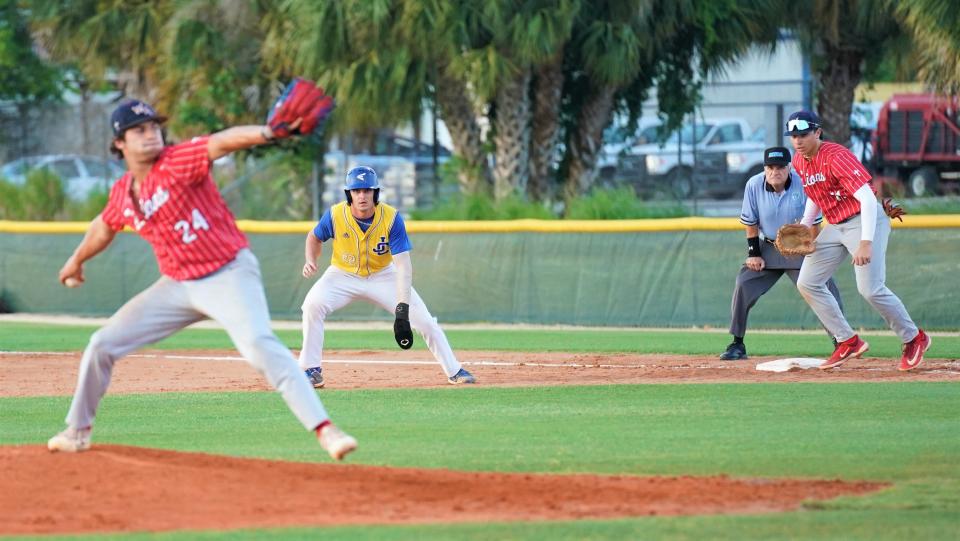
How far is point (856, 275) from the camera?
12.1 metres

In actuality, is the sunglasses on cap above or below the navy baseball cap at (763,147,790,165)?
above

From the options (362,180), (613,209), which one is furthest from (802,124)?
(613,209)

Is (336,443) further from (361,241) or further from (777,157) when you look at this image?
(777,157)

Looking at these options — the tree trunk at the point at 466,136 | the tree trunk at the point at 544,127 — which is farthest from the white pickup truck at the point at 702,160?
the tree trunk at the point at 466,136

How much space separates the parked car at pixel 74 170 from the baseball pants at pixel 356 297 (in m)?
15.6

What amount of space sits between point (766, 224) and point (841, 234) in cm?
160

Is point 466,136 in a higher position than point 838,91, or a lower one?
lower

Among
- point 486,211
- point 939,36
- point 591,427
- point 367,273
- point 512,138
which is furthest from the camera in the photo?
point 512,138

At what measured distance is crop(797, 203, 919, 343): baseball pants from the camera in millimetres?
11820

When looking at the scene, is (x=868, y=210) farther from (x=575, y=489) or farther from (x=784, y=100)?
(x=784, y=100)

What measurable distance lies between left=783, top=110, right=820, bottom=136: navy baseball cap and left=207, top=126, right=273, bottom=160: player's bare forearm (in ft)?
18.8

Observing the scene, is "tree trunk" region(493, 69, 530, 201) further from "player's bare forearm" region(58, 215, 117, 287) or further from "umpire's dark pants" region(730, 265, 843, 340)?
"player's bare forearm" region(58, 215, 117, 287)

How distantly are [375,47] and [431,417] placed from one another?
501 inches

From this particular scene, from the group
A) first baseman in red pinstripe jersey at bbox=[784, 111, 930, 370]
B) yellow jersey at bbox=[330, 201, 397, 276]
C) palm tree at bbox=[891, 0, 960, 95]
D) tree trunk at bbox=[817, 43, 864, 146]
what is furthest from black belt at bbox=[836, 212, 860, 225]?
tree trunk at bbox=[817, 43, 864, 146]
